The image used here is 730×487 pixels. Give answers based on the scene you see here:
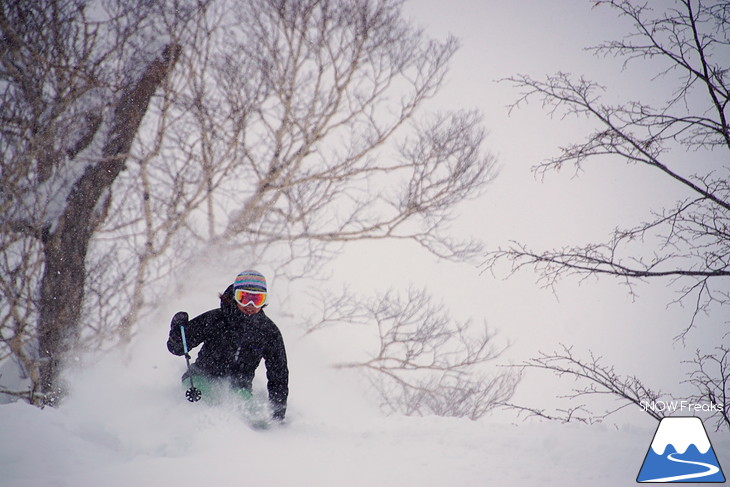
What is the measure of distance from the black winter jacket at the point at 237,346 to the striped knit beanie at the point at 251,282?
0.67 ft

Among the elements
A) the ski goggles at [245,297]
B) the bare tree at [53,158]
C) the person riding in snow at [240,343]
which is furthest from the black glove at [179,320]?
the bare tree at [53,158]

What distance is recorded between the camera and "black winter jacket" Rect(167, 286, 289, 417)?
4.09 m

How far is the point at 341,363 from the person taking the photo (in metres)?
8.66

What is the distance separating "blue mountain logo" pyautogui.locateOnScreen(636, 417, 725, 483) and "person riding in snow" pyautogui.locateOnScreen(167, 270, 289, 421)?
2.90m

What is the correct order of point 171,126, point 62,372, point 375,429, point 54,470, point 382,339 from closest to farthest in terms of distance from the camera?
point 54,470, point 375,429, point 62,372, point 171,126, point 382,339

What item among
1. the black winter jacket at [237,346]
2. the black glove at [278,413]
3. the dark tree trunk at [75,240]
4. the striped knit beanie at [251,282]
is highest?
the dark tree trunk at [75,240]

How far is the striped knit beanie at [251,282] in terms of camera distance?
4.10 meters

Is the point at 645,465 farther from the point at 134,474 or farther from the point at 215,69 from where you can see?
the point at 215,69

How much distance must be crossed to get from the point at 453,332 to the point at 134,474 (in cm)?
709

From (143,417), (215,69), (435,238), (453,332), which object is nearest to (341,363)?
(453,332)

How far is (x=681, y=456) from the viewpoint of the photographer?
287 centimetres

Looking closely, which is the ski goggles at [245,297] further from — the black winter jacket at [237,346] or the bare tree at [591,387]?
the bare tree at [591,387]

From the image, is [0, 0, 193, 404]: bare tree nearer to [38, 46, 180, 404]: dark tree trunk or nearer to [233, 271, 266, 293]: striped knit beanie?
[38, 46, 180, 404]: dark tree trunk

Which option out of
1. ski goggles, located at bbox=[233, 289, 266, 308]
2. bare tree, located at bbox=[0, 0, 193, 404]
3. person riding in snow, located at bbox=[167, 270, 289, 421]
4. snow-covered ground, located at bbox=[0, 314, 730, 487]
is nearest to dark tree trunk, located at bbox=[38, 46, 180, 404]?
bare tree, located at bbox=[0, 0, 193, 404]
